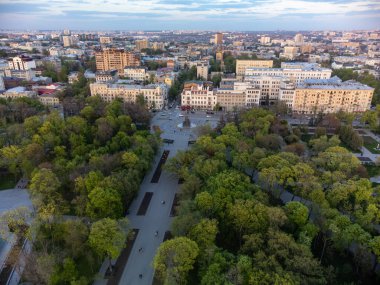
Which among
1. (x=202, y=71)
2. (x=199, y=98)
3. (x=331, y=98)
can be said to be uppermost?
(x=202, y=71)

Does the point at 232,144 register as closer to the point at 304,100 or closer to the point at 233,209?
the point at 233,209

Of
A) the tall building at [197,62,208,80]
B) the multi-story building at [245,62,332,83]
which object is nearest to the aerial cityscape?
the multi-story building at [245,62,332,83]

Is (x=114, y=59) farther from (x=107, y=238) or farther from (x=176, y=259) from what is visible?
(x=176, y=259)

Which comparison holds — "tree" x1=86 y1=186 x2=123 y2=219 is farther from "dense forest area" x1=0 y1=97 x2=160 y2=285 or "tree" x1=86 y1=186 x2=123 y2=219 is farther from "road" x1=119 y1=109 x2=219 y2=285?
"road" x1=119 y1=109 x2=219 y2=285

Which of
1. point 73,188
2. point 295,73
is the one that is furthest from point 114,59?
point 73,188

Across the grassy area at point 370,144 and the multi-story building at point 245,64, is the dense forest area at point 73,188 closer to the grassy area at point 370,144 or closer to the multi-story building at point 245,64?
the grassy area at point 370,144

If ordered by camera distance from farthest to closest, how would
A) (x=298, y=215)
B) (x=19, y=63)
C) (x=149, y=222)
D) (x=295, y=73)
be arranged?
(x=19, y=63)
(x=295, y=73)
(x=149, y=222)
(x=298, y=215)

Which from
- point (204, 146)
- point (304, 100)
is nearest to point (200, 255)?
point (204, 146)
